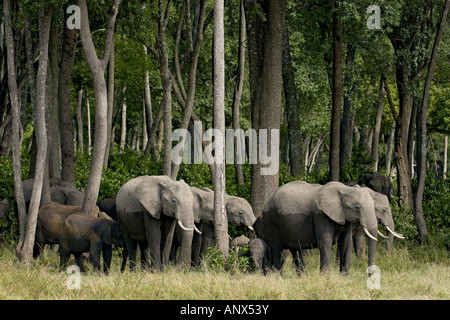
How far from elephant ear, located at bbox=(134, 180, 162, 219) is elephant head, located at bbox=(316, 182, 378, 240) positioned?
3479 millimetres

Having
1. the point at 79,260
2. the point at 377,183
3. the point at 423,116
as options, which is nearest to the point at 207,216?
the point at 79,260

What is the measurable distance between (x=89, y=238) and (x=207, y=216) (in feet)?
10.2

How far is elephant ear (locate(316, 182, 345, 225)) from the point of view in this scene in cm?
1703

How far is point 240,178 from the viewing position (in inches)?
1085

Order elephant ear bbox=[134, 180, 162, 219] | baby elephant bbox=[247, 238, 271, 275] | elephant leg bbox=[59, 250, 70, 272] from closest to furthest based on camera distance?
1. baby elephant bbox=[247, 238, 271, 275]
2. elephant ear bbox=[134, 180, 162, 219]
3. elephant leg bbox=[59, 250, 70, 272]

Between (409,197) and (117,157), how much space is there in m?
10.1

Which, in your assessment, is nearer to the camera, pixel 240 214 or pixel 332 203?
pixel 332 203

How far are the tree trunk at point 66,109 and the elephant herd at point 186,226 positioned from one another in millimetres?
5382

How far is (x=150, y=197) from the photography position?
1841cm

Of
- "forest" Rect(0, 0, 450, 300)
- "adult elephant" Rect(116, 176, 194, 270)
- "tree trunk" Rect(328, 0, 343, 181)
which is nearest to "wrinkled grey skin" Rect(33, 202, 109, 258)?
"forest" Rect(0, 0, 450, 300)

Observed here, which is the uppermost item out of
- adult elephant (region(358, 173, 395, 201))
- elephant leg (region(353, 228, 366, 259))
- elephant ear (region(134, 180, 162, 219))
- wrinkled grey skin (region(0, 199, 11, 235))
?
elephant ear (region(134, 180, 162, 219))

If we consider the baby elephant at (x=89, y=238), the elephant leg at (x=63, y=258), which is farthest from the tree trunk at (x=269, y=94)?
the elephant leg at (x=63, y=258)

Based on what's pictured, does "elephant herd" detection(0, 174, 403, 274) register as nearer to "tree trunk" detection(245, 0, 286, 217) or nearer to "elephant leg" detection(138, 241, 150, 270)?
"elephant leg" detection(138, 241, 150, 270)

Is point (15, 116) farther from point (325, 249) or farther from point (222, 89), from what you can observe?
point (325, 249)
